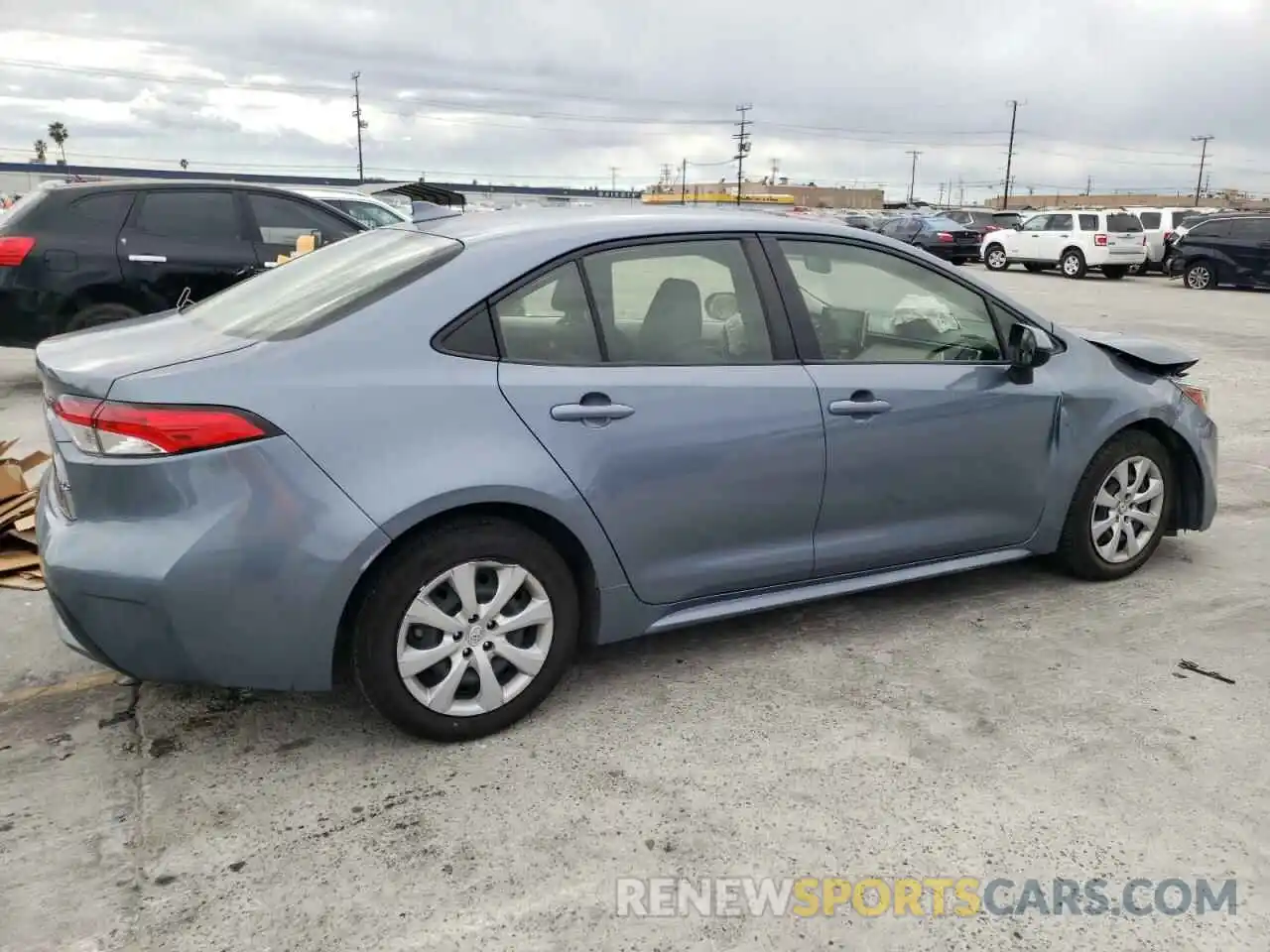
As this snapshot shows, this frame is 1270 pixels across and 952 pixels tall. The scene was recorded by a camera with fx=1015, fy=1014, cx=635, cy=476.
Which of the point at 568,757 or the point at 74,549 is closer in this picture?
the point at 74,549

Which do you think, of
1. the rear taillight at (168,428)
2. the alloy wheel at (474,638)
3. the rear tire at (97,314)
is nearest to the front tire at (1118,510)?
the alloy wheel at (474,638)

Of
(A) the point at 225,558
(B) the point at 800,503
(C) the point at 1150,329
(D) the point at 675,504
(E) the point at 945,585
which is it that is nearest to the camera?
(A) the point at 225,558

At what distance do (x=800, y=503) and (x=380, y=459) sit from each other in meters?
1.43

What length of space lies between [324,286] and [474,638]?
1.21 m

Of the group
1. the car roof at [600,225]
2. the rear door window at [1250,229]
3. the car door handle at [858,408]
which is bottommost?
the car door handle at [858,408]

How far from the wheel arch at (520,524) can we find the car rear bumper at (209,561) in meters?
0.07

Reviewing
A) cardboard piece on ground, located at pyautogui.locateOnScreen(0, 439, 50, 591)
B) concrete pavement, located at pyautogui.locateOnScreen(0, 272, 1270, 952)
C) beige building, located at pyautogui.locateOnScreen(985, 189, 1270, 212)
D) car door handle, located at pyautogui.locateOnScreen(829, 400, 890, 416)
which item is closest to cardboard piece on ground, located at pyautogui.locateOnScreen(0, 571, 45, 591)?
cardboard piece on ground, located at pyautogui.locateOnScreen(0, 439, 50, 591)

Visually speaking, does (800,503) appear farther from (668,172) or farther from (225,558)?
(668,172)

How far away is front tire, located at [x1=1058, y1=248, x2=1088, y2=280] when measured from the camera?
80.9ft

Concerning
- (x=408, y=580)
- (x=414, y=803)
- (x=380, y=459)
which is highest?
(x=380, y=459)

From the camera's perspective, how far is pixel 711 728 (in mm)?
3131

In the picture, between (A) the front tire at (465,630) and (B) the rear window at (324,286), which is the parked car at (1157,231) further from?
(A) the front tire at (465,630)

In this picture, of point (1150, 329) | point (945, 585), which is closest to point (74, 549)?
point (945, 585)

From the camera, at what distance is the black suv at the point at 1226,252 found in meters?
20.5
